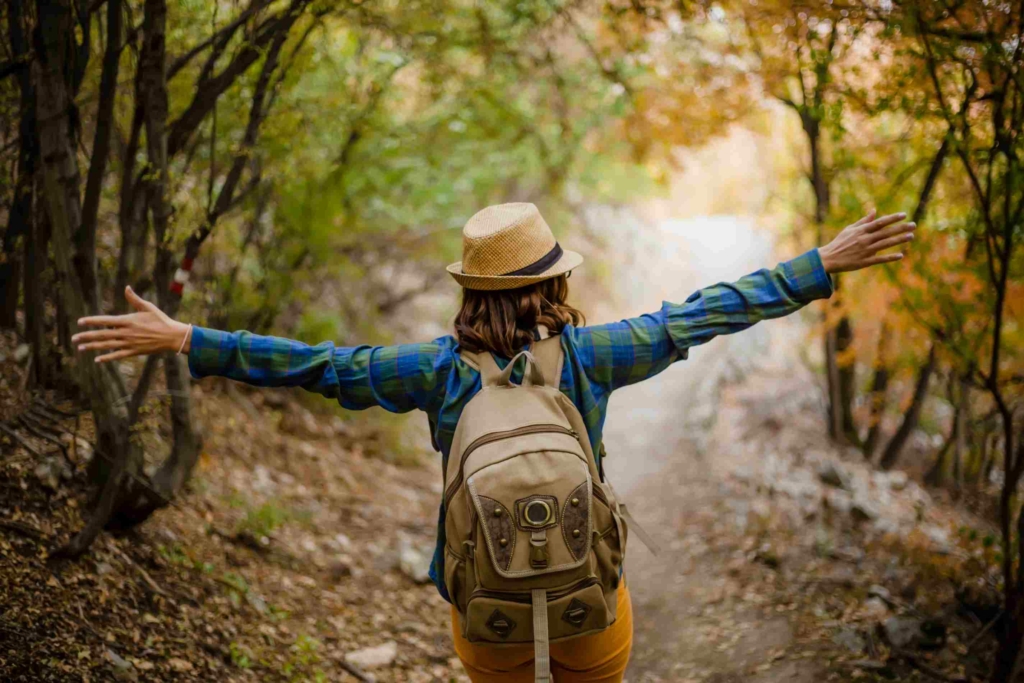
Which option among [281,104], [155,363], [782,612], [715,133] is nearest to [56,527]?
[155,363]

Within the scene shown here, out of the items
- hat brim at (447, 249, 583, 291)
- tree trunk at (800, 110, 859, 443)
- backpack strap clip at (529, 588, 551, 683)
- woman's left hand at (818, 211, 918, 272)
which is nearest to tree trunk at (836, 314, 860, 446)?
tree trunk at (800, 110, 859, 443)

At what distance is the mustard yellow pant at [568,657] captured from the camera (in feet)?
6.79

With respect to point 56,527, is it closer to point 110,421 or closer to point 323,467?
point 110,421

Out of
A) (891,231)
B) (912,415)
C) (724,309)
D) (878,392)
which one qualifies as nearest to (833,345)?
(878,392)

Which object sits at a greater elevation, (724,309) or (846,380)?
(724,309)

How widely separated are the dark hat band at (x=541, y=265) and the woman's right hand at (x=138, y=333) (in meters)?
0.94

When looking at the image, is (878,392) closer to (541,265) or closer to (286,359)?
(541,265)

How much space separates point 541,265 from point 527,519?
29.1 inches

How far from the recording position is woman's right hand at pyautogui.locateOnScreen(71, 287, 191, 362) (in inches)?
77.0

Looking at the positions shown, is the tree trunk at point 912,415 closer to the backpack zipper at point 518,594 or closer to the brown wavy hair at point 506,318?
the brown wavy hair at point 506,318

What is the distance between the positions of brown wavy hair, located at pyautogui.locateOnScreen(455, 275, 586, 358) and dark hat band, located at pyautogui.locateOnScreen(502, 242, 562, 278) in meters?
0.05

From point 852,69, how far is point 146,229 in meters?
3.57

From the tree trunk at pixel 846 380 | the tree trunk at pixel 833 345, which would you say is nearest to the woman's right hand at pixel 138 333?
the tree trunk at pixel 833 345

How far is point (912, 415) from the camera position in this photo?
7.35 meters
